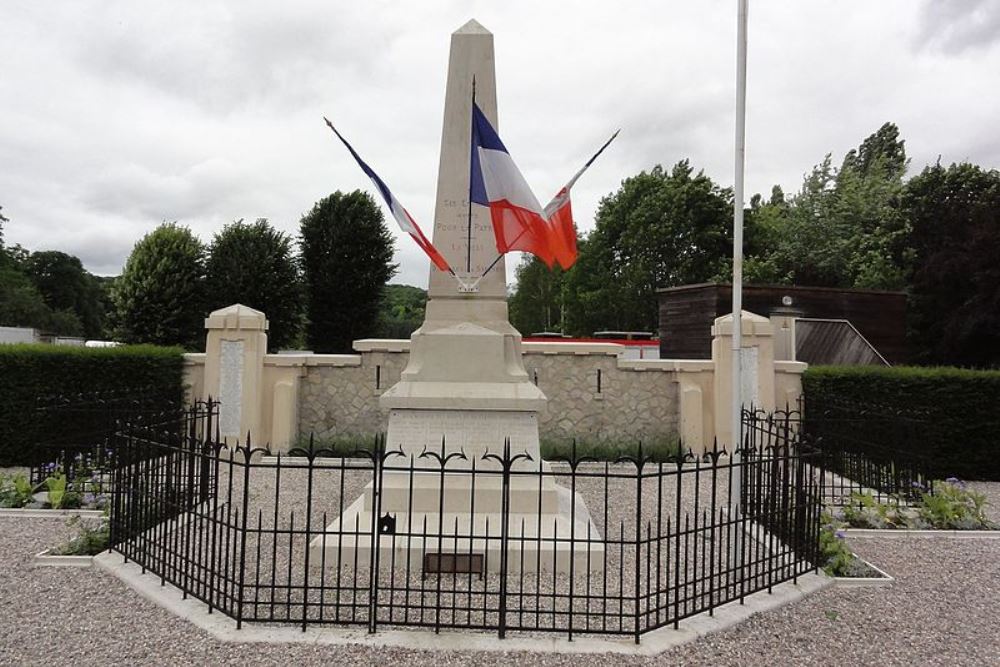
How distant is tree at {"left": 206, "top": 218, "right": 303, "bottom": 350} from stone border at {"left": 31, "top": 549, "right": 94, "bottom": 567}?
1736 cm

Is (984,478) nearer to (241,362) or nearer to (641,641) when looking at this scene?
(641,641)

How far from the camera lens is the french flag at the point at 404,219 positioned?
639 cm

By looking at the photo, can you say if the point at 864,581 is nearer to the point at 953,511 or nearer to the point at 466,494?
the point at 953,511

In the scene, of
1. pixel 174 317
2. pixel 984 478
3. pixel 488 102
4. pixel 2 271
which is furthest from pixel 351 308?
pixel 2 271

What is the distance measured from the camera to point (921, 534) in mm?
6570

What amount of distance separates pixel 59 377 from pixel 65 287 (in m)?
54.1

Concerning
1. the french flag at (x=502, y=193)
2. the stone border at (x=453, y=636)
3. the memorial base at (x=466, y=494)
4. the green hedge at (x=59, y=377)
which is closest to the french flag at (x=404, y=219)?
the french flag at (x=502, y=193)

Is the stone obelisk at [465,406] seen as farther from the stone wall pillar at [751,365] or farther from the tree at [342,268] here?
the tree at [342,268]

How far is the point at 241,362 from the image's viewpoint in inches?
427

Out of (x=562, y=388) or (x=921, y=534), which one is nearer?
(x=921, y=534)

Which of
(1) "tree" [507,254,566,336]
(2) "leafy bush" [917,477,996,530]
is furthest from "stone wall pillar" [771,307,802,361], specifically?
(1) "tree" [507,254,566,336]

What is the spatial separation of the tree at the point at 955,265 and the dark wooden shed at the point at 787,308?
5.51m

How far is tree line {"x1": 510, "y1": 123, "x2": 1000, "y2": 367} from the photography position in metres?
20.4

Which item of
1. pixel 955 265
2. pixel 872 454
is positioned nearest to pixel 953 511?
pixel 872 454
